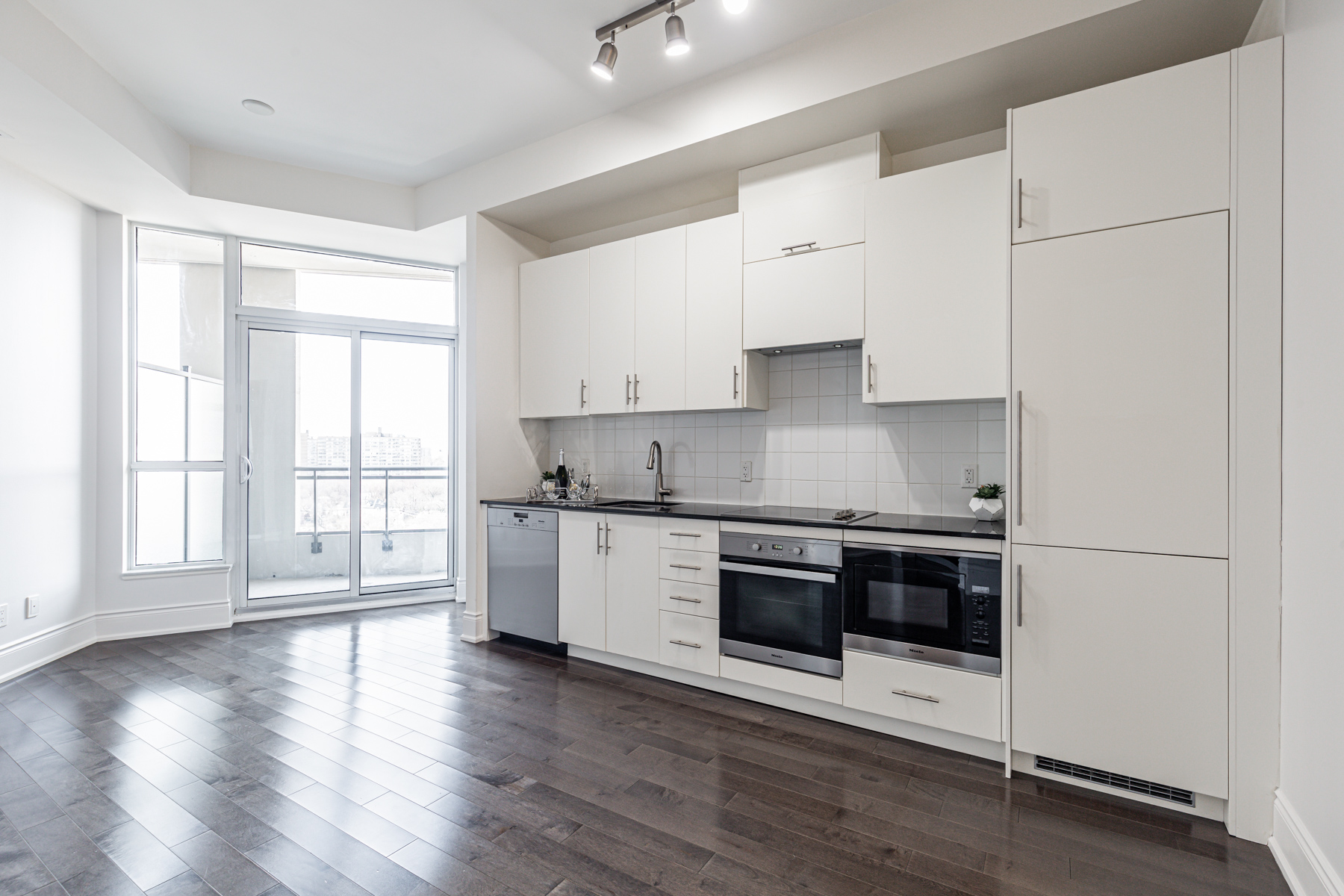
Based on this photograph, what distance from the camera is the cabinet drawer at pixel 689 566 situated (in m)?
3.07

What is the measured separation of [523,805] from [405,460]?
357 centimetres

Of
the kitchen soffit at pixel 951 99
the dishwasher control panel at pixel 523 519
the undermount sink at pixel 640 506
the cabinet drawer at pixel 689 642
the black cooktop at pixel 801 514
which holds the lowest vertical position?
the cabinet drawer at pixel 689 642

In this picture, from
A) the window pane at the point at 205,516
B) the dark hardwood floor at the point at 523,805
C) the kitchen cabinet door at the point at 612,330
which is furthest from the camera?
the window pane at the point at 205,516

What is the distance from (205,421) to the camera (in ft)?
14.4

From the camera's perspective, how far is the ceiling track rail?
242 centimetres

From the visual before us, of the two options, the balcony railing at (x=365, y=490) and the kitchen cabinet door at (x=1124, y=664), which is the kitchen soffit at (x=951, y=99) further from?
the balcony railing at (x=365, y=490)

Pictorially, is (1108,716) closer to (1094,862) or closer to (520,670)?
(1094,862)

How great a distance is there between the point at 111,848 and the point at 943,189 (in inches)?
145

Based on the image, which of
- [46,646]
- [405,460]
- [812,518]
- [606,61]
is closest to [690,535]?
[812,518]

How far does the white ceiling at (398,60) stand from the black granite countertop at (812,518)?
6.82 ft

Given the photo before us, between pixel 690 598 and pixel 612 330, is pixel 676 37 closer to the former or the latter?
pixel 612 330

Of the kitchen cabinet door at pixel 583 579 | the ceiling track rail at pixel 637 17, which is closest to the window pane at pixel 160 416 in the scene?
the kitchen cabinet door at pixel 583 579

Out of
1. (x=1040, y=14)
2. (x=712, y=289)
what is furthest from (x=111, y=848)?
(x=1040, y=14)

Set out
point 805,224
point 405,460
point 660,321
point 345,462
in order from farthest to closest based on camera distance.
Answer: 1. point 405,460
2. point 345,462
3. point 660,321
4. point 805,224
